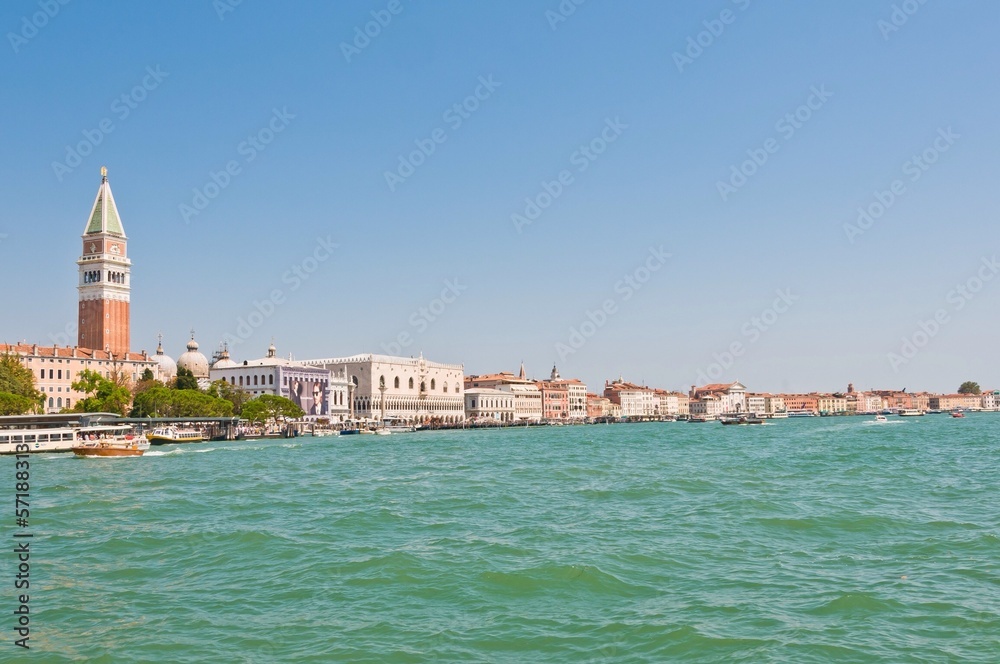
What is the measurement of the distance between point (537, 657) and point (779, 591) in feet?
9.42

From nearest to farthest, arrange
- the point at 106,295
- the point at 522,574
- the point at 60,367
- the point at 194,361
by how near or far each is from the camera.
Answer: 1. the point at 522,574
2. the point at 60,367
3. the point at 106,295
4. the point at 194,361

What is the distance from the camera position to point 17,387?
50.1 metres

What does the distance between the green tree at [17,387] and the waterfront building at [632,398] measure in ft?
297

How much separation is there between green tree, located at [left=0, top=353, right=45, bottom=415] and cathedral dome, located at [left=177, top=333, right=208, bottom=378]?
27.1 m

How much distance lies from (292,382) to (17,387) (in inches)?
1151

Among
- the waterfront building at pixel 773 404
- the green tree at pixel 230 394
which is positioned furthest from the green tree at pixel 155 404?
the waterfront building at pixel 773 404

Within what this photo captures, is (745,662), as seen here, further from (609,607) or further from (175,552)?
(175,552)

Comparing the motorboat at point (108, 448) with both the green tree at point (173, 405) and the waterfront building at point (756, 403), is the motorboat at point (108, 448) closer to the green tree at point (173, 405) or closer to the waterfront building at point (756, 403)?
the green tree at point (173, 405)

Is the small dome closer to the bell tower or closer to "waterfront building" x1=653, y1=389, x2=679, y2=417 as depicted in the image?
the bell tower

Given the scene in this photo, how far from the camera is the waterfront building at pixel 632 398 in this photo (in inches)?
5241

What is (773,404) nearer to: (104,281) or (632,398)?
(632,398)

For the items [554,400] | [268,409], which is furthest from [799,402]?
[268,409]

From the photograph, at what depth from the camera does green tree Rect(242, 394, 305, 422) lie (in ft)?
194

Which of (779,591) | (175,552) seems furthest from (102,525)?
(779,591)
